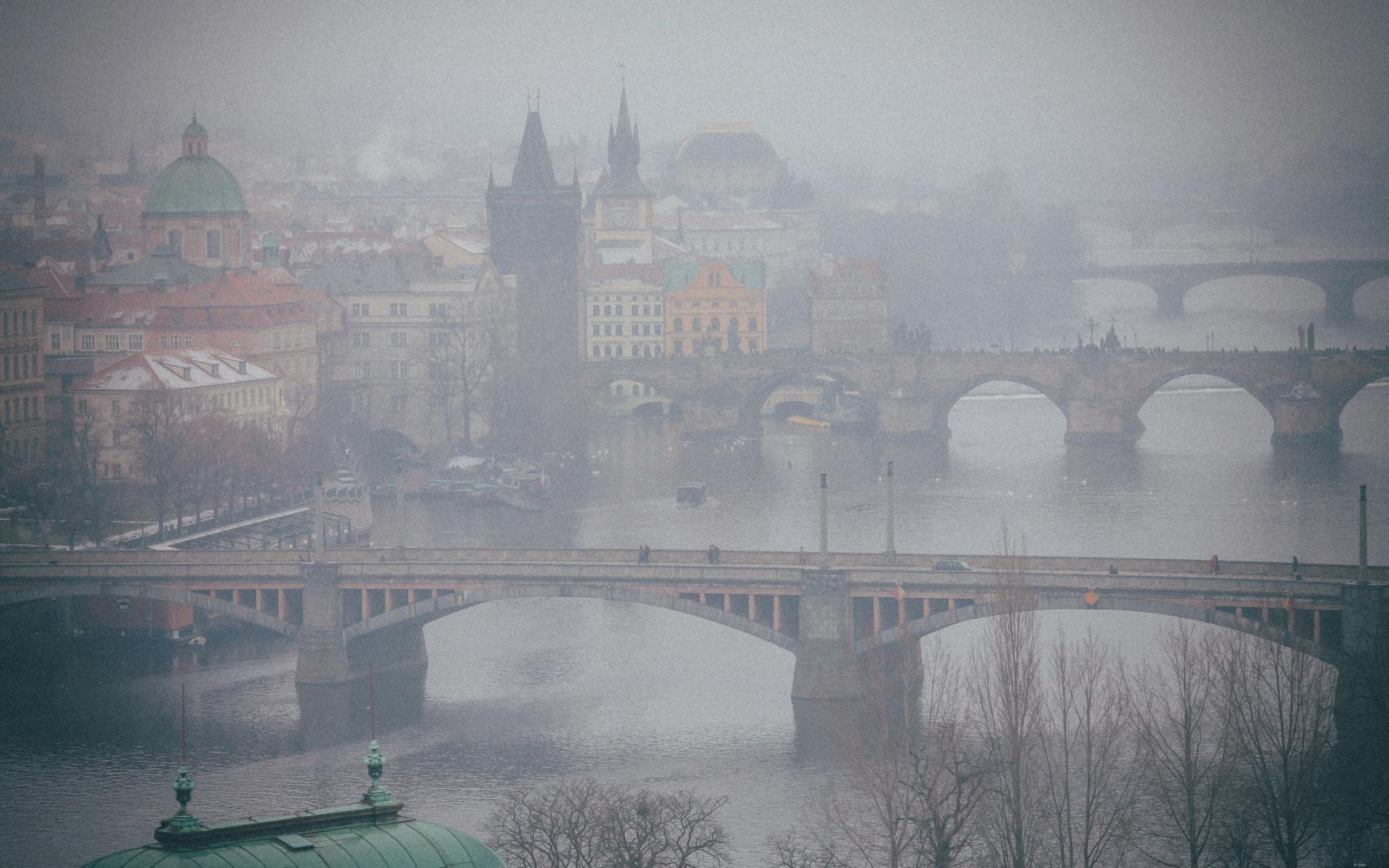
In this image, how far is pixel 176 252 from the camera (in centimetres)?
8019

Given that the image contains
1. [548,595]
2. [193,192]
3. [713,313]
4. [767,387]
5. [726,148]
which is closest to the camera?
[548,595]

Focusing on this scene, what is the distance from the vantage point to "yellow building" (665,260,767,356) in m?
89.2

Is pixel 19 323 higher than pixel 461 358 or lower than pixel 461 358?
higher

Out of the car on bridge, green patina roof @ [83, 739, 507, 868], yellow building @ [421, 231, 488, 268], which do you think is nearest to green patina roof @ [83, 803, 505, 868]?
green patina roof @ [83, 739, 507, 868]

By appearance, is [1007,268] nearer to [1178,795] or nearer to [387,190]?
[387,190]

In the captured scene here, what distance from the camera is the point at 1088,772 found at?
30859 millimetres

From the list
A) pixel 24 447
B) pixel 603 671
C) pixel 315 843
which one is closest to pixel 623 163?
pixel 24 447

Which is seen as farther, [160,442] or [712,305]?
[712,305]

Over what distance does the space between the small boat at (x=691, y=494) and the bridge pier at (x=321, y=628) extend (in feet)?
67.5

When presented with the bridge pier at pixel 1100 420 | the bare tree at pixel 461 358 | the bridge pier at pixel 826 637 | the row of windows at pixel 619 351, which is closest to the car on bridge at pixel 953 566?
the bridge pier at pixel 826 637

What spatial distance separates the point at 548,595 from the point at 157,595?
6527 millimetres

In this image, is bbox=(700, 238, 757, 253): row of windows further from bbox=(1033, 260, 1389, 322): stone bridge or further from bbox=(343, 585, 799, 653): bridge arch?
bbox=(343, 585, 799, 653): bridge arch

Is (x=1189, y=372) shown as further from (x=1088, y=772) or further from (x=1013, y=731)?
(x=1088, y=772)

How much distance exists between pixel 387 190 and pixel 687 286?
194 feet
